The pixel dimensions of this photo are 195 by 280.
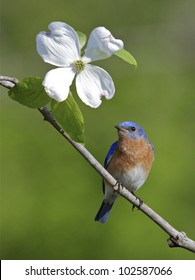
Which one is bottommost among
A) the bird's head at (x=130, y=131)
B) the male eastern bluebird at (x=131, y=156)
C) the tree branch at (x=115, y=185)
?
the tree branch at (x=115, y=185)

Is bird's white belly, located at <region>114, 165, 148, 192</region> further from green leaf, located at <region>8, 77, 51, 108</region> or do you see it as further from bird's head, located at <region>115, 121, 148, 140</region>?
green leaf, located at <region>8, 77, 51, 108</region>

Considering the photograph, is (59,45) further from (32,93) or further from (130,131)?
(130,131)

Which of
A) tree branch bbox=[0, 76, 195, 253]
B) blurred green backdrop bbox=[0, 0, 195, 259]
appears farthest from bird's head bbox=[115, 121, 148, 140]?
blurred green backdrop bbox=[0, 0, 195, 259]

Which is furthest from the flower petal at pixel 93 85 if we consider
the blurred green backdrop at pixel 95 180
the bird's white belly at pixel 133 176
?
the blurred green backdrop at pixel 95 180

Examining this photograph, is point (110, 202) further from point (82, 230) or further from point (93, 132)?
point (93, 132)

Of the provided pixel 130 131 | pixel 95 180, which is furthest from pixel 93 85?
pixel 95 180

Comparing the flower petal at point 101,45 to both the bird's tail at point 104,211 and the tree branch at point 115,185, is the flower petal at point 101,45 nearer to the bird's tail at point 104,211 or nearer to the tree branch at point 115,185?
the tree branch at point 115,185

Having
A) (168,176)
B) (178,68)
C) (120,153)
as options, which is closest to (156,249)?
(168,176)
